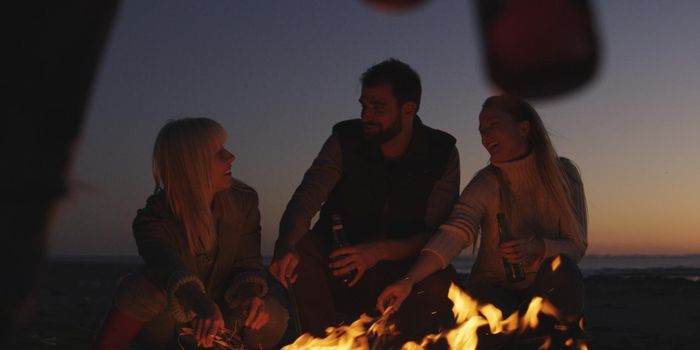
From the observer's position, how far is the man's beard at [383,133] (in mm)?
Answer: 4812

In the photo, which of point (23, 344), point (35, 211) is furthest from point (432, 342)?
point (35, 211)

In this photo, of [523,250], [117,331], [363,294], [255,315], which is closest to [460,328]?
[523,250]

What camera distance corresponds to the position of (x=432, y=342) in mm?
3963

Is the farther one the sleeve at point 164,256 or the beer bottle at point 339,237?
the beer bottle at point 339,237

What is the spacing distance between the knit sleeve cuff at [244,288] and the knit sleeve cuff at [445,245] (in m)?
0.88

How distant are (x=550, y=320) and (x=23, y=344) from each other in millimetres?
3478

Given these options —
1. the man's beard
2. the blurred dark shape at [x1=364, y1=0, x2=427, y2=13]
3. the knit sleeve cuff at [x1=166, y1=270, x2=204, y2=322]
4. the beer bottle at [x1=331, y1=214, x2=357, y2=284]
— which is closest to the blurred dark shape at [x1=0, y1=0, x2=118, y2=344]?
the blurred dark shape at [x1=364, y1=0, x2=427, y2=13]

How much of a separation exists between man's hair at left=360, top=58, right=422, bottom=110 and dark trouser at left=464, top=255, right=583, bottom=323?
4.35 feet

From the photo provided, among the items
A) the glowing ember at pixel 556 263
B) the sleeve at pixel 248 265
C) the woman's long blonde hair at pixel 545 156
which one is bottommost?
the sleeve at pixel 248 265

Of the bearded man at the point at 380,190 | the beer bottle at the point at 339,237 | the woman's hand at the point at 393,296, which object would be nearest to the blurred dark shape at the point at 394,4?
the woman's hand at the point at 393,296

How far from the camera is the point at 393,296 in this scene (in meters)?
4.02

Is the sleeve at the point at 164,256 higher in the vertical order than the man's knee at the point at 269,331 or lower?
higher

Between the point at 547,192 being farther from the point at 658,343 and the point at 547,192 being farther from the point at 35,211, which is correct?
the point at 35,211

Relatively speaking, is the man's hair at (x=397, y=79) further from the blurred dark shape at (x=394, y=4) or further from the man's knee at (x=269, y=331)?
the blurred dark shape at (x=394, y=4)
